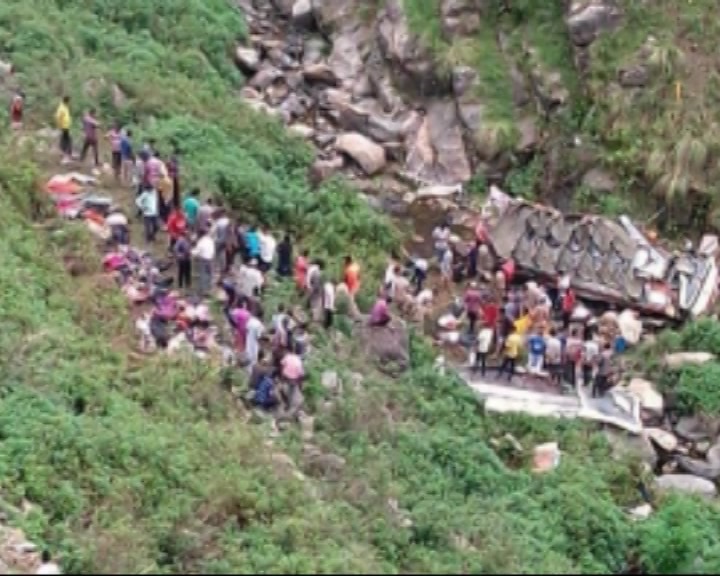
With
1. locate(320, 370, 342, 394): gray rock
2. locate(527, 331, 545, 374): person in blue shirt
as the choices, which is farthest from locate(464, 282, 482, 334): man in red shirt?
locate(320, 370, 342, 394): gray rock

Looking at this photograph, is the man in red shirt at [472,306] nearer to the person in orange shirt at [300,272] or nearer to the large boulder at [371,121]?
the person in orange shirt at [300,272]

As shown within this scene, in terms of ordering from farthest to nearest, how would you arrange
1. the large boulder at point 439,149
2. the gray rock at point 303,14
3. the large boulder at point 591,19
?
1. the gray rock at point 303,14
2. the large boulder at point 439,149
3. the large boulder at point 591,19

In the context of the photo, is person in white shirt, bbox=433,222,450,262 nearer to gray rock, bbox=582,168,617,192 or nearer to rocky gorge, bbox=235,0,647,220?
rocky gorge, bbox=235,0,647,220

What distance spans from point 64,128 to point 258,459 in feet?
31.9

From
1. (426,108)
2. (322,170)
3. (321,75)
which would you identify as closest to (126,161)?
(322,170)

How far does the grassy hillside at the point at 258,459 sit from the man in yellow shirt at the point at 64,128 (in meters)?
1.07

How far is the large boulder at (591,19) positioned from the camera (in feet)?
95.6

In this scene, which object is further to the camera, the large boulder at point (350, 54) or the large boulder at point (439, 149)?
the large boulder at point (350, 54)

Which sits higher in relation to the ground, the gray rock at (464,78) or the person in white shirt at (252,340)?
the gray rock at (464,78)

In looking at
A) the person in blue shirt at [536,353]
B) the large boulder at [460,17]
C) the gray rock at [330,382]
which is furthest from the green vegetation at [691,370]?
the large boulder at [460,17]

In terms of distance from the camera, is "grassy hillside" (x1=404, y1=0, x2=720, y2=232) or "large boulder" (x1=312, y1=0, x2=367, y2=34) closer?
"grassy hillside" (x1=404, y1=0, x2=720, y2=232)

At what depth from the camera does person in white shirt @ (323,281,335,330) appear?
21766 millimetres

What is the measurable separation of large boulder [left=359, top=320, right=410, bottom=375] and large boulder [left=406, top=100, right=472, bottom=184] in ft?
25.7

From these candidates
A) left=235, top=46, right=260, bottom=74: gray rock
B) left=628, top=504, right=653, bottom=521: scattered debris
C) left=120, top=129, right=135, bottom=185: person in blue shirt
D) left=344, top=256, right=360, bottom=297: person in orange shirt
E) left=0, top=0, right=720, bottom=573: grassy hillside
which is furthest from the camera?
left=235, top=46, right=260, bottom=74: gray rock
